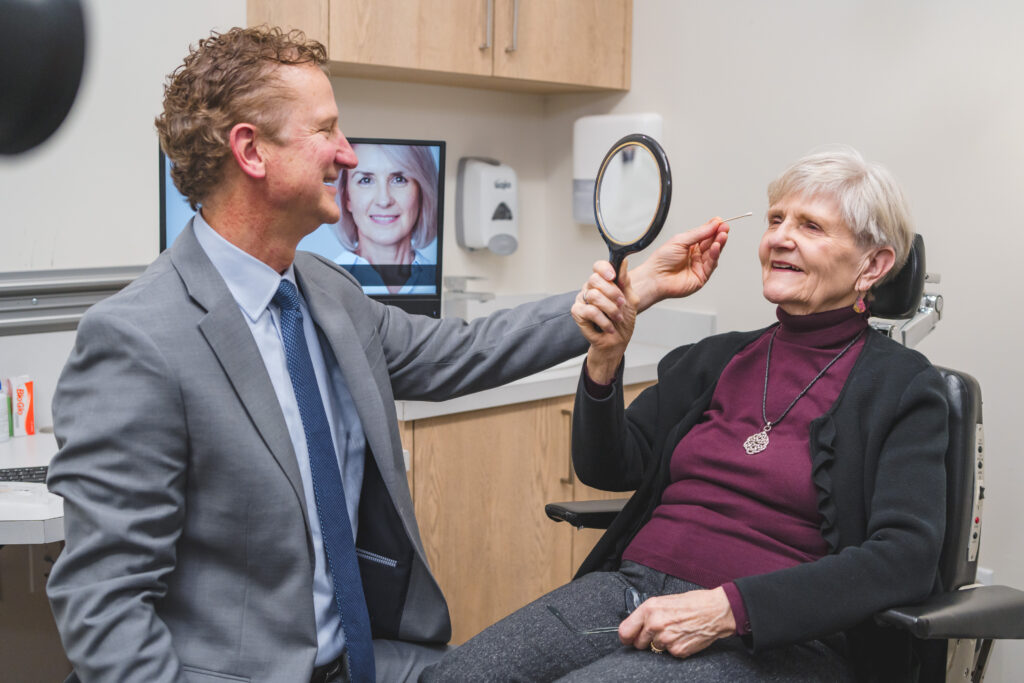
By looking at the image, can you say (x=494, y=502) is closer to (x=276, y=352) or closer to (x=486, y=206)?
(x=486, y=206)

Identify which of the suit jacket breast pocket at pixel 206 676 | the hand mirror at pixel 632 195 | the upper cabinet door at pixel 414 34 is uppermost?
the upper cabinet door at pixel 414 34

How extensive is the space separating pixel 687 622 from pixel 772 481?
0.28 meters

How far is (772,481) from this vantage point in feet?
4.73

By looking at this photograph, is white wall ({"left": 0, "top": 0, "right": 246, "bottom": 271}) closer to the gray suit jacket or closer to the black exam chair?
the gray suit jacket

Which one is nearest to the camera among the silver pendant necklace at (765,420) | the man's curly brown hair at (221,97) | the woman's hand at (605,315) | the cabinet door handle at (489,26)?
the man's curly brown hair at (221,97)

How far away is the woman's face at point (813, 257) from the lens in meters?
1.53

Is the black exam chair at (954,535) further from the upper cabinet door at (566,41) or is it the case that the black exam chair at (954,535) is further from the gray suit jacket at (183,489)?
the upper cabinet door at (566,41)

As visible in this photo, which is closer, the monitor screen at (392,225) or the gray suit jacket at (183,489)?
the gray suit jacket at (183,489)

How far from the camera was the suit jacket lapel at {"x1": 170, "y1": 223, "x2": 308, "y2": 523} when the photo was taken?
1.16 meters

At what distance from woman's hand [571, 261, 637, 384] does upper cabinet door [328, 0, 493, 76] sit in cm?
137

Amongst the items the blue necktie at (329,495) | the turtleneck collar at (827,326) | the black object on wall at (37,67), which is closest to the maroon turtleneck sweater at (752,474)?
the turtleneck collar at (827,326)

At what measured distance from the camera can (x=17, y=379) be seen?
218 centimetres

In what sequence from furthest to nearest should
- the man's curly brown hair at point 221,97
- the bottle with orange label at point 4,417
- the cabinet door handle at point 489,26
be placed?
the cabinet door handle at point 489,26 < the bottle with orange label at point 4,417 < the man's curly brown hair at point 221,97

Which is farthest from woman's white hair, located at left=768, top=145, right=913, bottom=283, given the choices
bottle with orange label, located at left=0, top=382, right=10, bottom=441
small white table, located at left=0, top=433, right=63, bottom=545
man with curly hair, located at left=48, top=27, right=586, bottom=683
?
bottle with orange label, located at left=0, top=382, right=10, bottom=441
